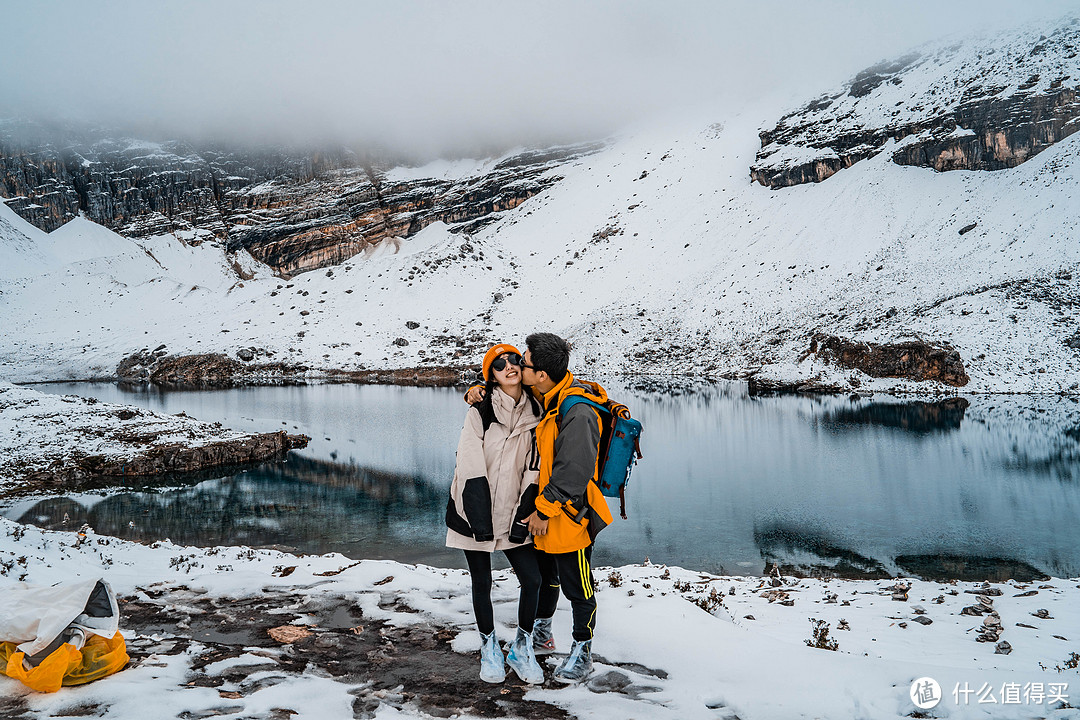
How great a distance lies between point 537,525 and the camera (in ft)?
12.7

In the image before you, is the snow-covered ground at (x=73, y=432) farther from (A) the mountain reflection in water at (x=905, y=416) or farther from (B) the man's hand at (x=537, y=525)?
(A) the mountain reflection in water at (x=905, y=416)

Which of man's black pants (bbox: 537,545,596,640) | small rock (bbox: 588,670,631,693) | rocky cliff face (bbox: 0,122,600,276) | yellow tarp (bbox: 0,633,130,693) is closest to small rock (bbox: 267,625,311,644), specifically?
yellow tarp (bbox: 0,633,130,693)

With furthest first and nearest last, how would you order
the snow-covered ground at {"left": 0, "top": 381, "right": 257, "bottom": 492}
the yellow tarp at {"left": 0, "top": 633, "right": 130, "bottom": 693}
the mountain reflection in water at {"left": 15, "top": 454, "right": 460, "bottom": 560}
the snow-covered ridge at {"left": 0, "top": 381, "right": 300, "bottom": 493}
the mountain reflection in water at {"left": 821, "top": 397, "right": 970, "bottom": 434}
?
the mountain reflection in water at {"left": 821, "top": 397, "right": 970, "bottom": 434}
the snow-covered ground at {"left": 0, "top": 381, "right": 257, "bottom": 492}
the snow-covered ridge at {"left": 0, "top": 381, "right": 300, "bottom": 493}
the mountain reflection in water at {"left": 15, "top": 454, "right": 460, "bottom": 560}
the yellow tarp at {"left": 0, "top": 633, "right": 130, "bottom": 693}

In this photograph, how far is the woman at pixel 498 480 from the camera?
393cm

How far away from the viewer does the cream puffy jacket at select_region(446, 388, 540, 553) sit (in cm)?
391

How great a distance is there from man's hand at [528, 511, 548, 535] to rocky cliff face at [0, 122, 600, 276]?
334 feet

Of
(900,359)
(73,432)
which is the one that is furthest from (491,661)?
(900,359)

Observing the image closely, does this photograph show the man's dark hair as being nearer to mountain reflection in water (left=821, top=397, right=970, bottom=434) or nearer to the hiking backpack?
the hiking backpack

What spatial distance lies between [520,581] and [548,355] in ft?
5.48

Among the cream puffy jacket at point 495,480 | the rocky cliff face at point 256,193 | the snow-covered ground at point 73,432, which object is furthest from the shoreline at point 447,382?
the rocky cliff face at point 256,193

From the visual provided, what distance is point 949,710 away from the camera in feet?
11.6

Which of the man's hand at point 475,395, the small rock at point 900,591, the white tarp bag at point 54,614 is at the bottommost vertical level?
the small rock at point 900,591

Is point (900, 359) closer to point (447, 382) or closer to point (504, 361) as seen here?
point (447, 382)

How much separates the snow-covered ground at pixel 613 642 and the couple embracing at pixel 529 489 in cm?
38
